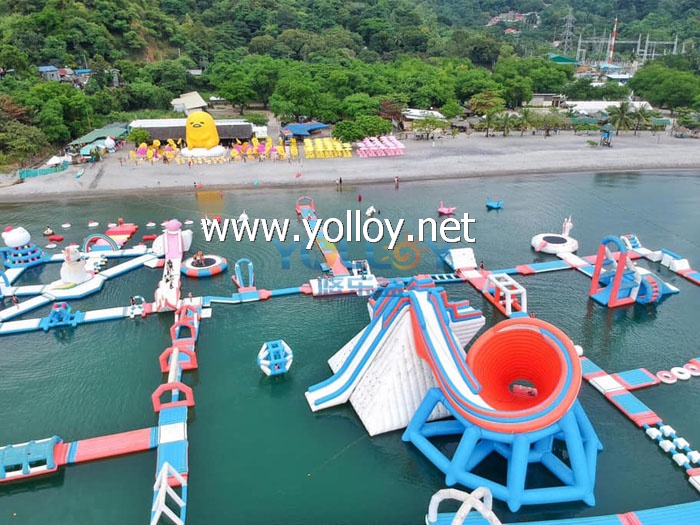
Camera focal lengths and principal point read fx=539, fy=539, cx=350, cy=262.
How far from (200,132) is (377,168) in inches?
800

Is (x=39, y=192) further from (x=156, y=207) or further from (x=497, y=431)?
(x=497, y=431)

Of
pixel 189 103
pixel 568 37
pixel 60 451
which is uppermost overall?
pixel 568 37

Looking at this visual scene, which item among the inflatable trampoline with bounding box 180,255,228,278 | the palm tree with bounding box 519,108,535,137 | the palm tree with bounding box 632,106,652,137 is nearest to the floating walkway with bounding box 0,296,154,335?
the inflatable trampoline with bounding box 180,255,228,278

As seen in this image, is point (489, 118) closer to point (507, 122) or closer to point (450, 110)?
point (507, 122)

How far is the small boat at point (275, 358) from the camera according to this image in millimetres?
24438

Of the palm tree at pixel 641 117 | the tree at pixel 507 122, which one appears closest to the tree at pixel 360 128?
the tree at pixel 507 122

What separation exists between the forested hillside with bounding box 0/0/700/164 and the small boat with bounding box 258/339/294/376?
1817 inches

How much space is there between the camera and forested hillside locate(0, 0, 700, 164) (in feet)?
235

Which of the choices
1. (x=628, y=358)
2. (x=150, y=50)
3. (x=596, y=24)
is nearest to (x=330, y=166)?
(x=628, y=358)

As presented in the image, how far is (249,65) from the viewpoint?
88625 mm

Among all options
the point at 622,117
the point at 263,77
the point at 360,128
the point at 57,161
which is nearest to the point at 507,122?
the point at 622,117

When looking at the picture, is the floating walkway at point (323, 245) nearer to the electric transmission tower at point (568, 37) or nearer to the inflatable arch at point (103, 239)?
the inflatable arch at point (103, 239)

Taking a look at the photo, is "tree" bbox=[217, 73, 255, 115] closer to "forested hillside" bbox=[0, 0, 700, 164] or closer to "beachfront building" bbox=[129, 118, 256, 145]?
"forested hillside" bbox=[0, 0, 700, 164]

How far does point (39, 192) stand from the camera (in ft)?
163
